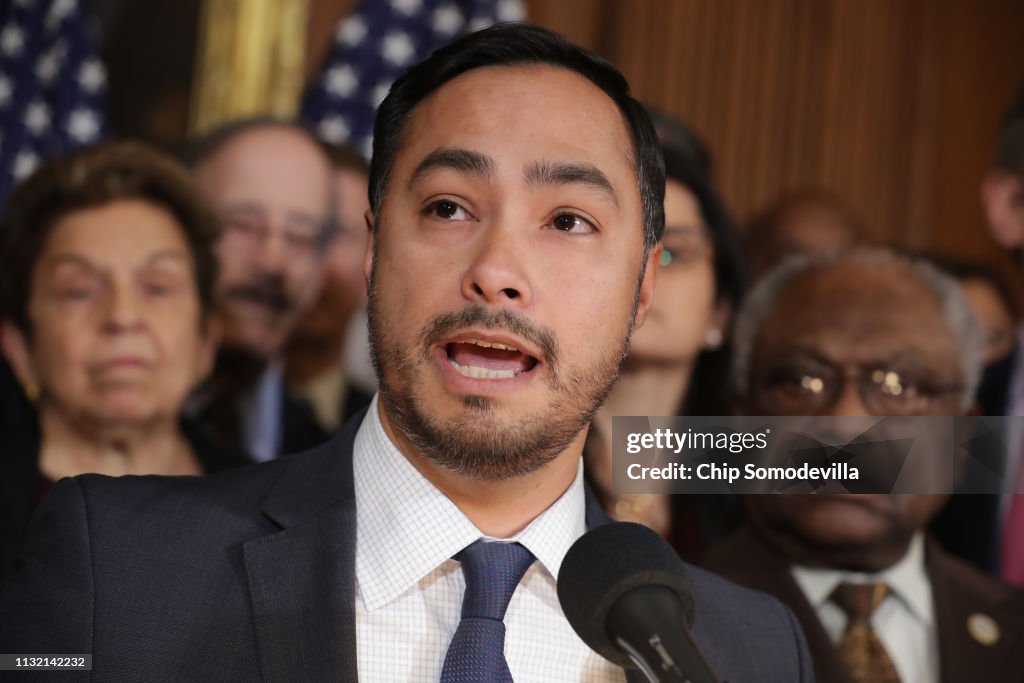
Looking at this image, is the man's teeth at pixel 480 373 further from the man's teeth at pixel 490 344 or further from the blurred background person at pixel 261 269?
the blurred background person at pixel 261 269

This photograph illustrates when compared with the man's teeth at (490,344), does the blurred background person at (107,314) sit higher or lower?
lower

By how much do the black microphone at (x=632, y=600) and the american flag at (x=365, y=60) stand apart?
378cm

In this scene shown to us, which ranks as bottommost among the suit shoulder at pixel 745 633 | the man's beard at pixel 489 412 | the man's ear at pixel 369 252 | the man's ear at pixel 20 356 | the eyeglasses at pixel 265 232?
the suit shoulder at pixel 745 633

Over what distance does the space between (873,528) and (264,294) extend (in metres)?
1.74

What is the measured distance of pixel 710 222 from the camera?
10.1 ft

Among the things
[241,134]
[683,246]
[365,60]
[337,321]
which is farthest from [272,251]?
[365,60]

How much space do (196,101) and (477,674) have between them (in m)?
3.76

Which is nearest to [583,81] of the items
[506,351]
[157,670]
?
[506,351]

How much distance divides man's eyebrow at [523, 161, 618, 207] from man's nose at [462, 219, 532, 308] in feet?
0.26

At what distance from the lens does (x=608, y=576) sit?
1.32 meters

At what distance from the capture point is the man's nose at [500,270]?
157 cm

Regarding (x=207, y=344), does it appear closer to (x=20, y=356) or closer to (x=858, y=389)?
(x=20, y=356)

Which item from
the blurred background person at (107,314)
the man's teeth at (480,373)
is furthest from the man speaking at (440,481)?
the blurred background person at (107,314)

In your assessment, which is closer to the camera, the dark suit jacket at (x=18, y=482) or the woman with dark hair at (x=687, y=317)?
the dark suit jacket at (x=18, y=482)
